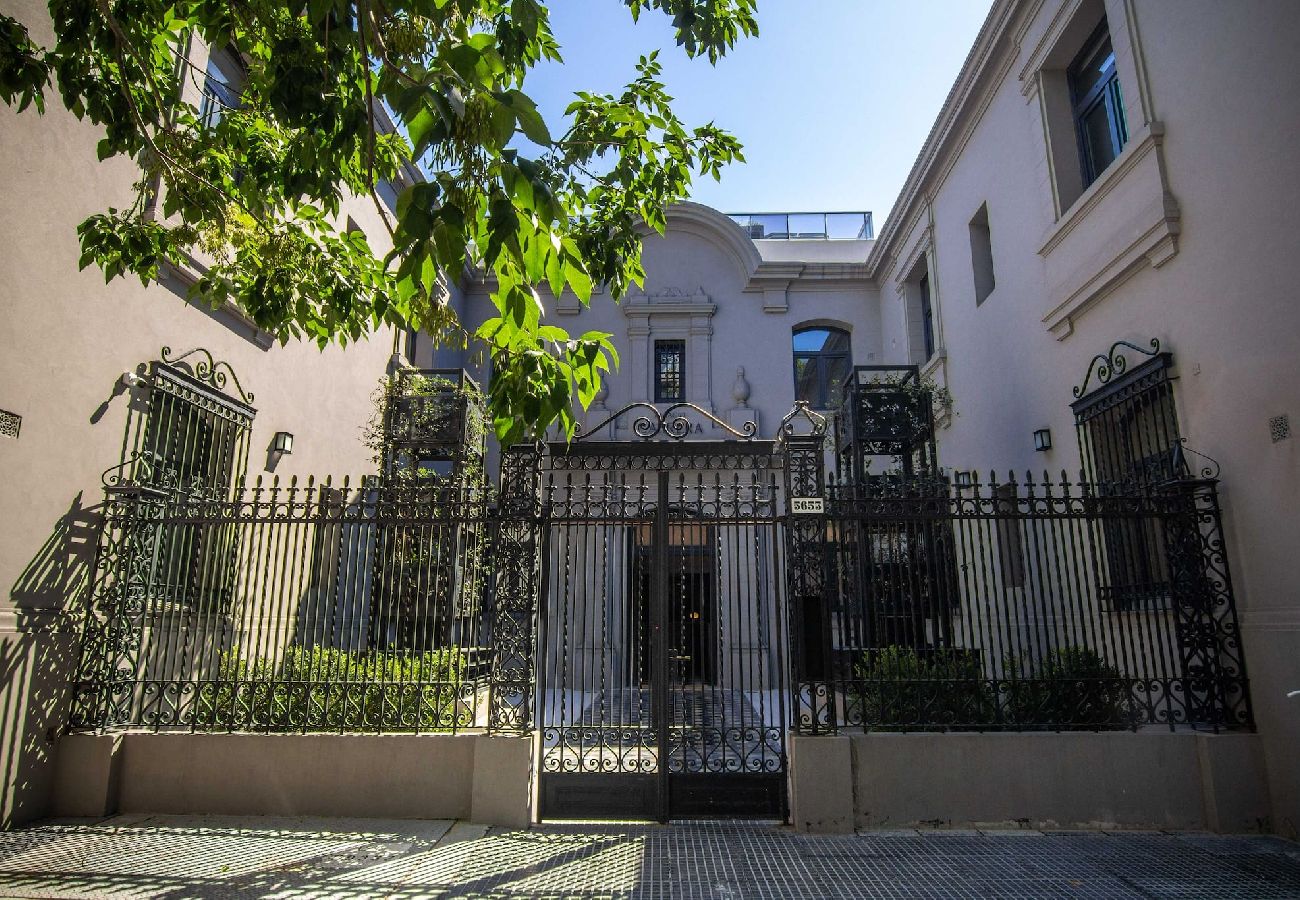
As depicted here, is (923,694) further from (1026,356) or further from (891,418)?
(891,418)

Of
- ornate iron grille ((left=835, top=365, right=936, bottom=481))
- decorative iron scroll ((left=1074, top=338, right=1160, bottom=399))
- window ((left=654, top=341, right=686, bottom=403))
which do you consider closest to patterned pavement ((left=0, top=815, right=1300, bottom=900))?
decorative iron scroll ((left=1074, top=338, right=1160, bottom=399))

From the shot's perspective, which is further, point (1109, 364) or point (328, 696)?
point (1109, 364)

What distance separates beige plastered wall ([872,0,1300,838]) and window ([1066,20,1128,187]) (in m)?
0.33

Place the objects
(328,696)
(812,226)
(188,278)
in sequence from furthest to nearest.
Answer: (812,226) → (188,278) → (328,696)

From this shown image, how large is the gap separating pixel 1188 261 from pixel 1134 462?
1866 mm

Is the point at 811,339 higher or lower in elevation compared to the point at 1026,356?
higher

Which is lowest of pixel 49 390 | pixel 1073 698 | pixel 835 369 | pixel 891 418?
pixel 1073 698

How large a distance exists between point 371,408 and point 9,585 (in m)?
6.33

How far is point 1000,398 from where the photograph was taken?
1069 centimetres

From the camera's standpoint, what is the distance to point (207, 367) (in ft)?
26.2

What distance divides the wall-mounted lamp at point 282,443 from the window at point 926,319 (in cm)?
1000

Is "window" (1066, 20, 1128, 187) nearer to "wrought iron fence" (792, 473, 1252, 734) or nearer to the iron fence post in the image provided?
"wrought iron fence" (792, 473, 1252, 734)

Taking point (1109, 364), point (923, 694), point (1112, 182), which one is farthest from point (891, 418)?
point (923, 694)

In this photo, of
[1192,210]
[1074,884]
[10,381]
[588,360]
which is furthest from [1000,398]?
[10,381]
